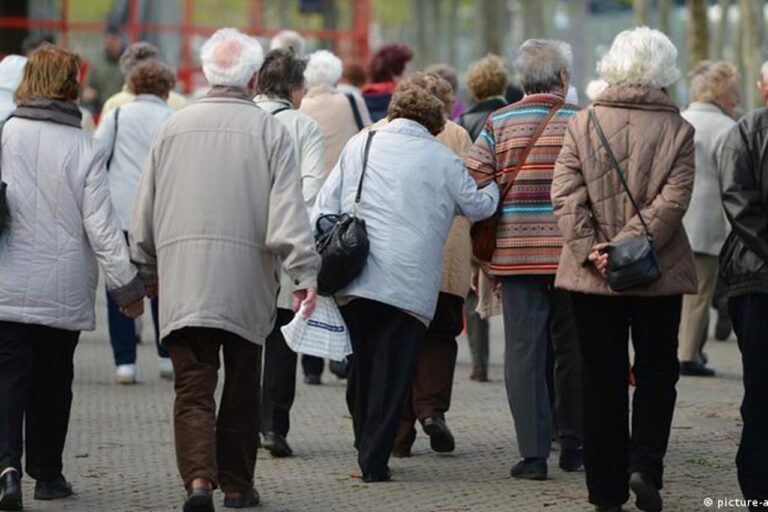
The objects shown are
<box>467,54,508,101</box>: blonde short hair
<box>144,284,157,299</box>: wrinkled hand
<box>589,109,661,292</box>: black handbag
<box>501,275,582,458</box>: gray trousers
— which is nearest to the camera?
<box>589,109,661,292</box>: black handbag

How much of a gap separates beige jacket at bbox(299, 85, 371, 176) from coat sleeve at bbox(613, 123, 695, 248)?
4.63 meters

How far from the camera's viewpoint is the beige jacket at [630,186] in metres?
7.91

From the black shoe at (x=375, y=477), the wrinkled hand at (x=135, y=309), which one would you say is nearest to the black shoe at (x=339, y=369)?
the black shoe at (x=375, y=477)

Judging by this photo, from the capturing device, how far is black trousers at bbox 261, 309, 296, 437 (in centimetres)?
984

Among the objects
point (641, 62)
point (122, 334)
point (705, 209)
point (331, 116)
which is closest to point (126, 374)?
point (122, 334)

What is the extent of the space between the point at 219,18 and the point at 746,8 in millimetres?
7036

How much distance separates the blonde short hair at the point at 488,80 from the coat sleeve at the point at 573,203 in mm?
3635

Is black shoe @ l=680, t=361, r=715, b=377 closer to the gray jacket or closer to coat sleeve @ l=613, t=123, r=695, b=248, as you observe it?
the gray jacket

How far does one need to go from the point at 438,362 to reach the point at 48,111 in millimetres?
2607

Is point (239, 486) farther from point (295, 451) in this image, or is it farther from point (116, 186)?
point (116, 186)

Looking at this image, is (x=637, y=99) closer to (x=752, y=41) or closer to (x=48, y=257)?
(x=48, y=257)

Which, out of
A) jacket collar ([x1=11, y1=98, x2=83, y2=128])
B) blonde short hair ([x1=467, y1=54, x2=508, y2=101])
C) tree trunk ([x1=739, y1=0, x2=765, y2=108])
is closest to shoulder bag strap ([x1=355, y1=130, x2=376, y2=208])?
jacket collar ([x1=11, y1=98, x2=83, y2=128])

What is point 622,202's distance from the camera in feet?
26.1

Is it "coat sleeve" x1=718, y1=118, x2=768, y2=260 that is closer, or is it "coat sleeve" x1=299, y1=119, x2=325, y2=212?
"coat sleeve" x1=718, y1=118, x2=768, y2=260
